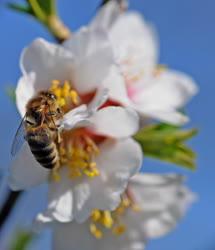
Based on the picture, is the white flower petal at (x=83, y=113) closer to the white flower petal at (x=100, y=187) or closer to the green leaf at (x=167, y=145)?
the white flower petal at (x=100, y=187)

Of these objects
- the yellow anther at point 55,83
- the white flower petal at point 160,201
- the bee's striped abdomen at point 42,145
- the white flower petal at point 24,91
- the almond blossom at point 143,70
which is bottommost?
the white flower petal at point 160,201

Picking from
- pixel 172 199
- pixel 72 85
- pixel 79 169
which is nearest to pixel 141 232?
pixel 172 199

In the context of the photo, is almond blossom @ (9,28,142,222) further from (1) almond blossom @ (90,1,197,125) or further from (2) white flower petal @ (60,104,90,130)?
(1) almond blossom @ (90,1,197,125)

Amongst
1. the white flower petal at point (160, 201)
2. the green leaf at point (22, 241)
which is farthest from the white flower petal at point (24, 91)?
the green leaf at point (22, 241)

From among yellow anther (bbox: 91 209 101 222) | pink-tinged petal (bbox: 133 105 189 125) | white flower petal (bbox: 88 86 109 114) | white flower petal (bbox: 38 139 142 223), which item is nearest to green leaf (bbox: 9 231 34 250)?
yellow anther (bbox: 91 209 101 222)

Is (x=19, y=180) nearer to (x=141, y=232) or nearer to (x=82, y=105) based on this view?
(x=82, y=105)

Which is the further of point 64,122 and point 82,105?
point 82,105

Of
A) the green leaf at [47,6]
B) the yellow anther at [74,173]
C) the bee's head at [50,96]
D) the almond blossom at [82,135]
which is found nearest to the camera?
the bee's head at [50,96]
